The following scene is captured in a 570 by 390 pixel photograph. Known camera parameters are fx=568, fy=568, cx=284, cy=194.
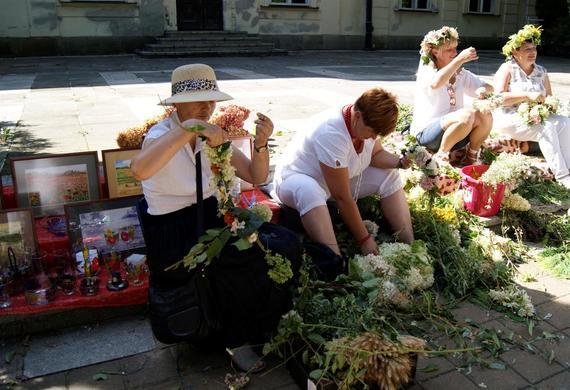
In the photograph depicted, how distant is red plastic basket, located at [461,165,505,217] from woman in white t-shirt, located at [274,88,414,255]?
713 mm

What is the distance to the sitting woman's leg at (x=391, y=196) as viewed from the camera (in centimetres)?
370

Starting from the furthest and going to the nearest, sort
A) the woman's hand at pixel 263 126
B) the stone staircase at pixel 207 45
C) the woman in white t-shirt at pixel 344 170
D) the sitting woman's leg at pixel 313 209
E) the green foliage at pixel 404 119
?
the stone staircase at pixel 207 45, the green foliage at pixel 404 119, the sitting woman's leg at pixel 313 209, the woman in white t-shirt at pixel 344 170, the woman's hand at pixel 263 126

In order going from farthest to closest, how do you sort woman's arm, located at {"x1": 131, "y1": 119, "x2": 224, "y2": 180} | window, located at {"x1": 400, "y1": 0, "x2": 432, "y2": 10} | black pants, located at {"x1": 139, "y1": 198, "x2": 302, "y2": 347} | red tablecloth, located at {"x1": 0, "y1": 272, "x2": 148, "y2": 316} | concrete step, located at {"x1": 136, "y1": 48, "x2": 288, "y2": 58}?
window, located at {"x1": 400, "y1": 0, "x2": 432, "y2": 10} < concrete step, located at {"x1": 136, "y1": 48, "x2": 288, "y2": 58} < red tablecloth, located at {"x1": 0, "y1": 272, "x2": 148, "y2": 316} < black pants, located at {"x1": 139, "y1": 198, "x2": 302, "y2": 347} < woman's arm, located at {"x1": 131, "y1": 119, "x2": 224, "y2": 180}

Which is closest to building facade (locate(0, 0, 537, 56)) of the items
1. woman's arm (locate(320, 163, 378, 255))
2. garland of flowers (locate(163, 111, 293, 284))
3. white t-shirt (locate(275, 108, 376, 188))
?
white t-shirt (locate(275, 108, 376, 188))

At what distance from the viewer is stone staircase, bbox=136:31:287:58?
1534 cm

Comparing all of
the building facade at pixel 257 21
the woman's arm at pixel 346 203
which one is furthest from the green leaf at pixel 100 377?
the building facade at pixel 257 21

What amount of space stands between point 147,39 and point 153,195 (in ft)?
47.4

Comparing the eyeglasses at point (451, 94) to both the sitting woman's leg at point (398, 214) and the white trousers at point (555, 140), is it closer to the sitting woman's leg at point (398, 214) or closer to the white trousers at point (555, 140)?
the white trousers at point (555, 140)

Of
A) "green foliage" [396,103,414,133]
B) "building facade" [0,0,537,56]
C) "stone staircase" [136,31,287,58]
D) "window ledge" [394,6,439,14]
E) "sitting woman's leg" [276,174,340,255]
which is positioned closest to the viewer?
"sitting woman's leg" [276,174,340,255]

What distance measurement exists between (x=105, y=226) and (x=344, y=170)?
4.80 feet

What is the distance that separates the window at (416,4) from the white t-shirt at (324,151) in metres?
17.4

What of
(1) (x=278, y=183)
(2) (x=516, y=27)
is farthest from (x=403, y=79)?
(2) (x=516, y=27)

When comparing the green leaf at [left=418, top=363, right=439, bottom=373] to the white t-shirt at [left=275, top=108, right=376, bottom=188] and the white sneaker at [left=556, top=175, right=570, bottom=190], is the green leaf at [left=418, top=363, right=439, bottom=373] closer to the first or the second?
the white t-shirt at [left=275, top=108, right=376, bottom=188]

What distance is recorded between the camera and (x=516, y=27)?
21812 millimetres
